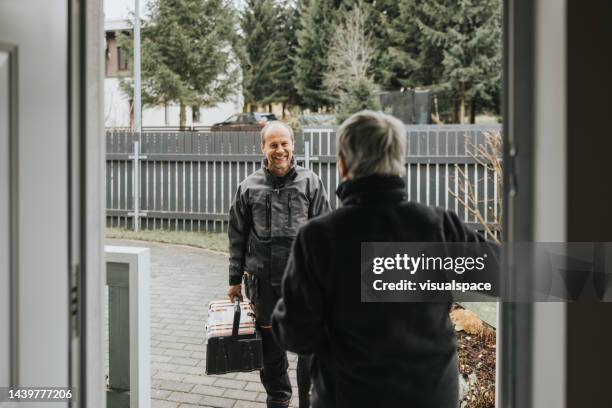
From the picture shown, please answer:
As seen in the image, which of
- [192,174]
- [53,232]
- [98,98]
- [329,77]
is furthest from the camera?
[329,77]

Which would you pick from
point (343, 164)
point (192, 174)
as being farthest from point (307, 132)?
point (343, 164)

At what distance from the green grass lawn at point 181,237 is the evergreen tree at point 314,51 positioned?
51.7 feet

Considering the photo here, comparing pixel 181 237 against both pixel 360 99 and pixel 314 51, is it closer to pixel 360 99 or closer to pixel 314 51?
pixel 360 99

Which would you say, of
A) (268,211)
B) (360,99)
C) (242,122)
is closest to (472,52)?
(360,99)

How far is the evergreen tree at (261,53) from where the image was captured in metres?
26.0

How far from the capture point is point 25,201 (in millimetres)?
1437

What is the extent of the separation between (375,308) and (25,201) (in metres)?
0.95

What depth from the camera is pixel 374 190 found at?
166cm

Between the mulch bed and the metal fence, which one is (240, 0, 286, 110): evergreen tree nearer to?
the metal fence

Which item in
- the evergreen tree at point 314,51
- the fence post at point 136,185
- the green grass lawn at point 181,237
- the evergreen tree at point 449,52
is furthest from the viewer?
the evergreen tree at point 314,51

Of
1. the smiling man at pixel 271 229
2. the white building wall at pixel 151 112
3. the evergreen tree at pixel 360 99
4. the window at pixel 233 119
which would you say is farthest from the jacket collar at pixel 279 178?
the window at pixel 233 119

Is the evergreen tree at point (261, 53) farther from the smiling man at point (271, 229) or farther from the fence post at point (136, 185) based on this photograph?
the smiling man at point (271, 229)

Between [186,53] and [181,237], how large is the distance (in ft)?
50.2

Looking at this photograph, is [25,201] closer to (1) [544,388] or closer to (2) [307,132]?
(1) [544,388]
